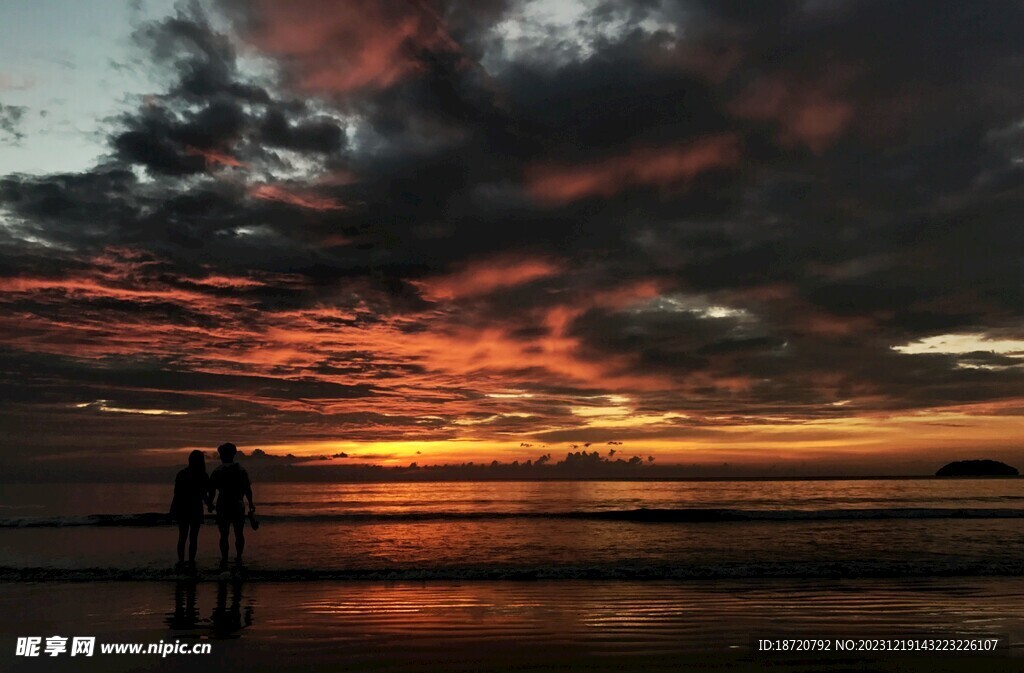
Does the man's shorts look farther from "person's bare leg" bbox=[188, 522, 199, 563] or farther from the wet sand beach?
the wet sand beach

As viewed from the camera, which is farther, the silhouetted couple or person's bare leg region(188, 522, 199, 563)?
the silhouetted couple

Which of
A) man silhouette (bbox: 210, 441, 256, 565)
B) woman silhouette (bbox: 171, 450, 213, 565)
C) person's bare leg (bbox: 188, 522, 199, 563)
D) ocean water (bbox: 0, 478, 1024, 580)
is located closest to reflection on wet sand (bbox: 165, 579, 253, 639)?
person's bare leg (bbox: 188, 522, 199, 563)

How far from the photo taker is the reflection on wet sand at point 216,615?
10.0 metres

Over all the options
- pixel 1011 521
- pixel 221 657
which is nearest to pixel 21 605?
pixel 221 657

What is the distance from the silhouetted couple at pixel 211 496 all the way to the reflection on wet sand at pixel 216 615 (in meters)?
1.79

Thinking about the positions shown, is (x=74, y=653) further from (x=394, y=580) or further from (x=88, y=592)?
(x=394, y=580)

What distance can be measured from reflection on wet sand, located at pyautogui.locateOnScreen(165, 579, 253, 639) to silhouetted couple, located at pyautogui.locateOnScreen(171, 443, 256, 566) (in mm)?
1787

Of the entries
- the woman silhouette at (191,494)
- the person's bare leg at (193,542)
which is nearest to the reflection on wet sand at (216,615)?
the person's bare leg at (193,542)

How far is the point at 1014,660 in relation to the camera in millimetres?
8469

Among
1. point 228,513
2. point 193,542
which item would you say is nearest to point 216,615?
point 228,513

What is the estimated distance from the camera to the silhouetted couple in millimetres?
15984

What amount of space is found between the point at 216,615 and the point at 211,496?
5.24 meters

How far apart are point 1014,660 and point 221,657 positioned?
32.7 ft

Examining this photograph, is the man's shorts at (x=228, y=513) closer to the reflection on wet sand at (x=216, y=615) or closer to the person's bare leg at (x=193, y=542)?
the person's bare leg at (x=193, y=542)
